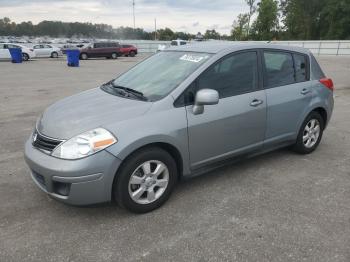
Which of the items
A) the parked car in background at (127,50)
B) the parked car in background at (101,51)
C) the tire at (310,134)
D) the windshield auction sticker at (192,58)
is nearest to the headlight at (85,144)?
the windshield auction sticker at (192,58)

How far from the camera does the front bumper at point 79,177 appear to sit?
115 inches

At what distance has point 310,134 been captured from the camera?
16.3 ft

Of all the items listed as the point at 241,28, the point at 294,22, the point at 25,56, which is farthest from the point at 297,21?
the point at 25,56

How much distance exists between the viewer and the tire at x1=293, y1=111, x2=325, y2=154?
483 cm

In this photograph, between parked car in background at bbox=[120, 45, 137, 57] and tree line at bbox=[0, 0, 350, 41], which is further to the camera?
tree line at bbox=[0, 0, 350, 41]

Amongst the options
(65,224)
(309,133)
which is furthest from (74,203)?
(309,133)

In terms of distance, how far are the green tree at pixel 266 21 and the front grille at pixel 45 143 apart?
6619 centimetres

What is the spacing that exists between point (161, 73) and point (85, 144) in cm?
140

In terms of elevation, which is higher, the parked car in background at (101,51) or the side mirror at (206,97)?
the side mirror at (206,97)

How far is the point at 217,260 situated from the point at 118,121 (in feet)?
4.94

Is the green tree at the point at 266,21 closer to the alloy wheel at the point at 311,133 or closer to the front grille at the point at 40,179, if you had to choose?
the alloy wheel at the point at 311,133

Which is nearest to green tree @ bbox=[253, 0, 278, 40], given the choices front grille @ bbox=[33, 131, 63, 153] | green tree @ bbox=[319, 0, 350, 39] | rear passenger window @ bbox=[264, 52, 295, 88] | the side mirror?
green tree @ bbox=[319, 0, 350, 39]

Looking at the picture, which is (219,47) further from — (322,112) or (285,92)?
(322,112)

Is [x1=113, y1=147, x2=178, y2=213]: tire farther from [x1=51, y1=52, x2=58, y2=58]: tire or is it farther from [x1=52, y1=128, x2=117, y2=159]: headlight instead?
[x1=51, y1=52, x2=58, y2=58]: tire
